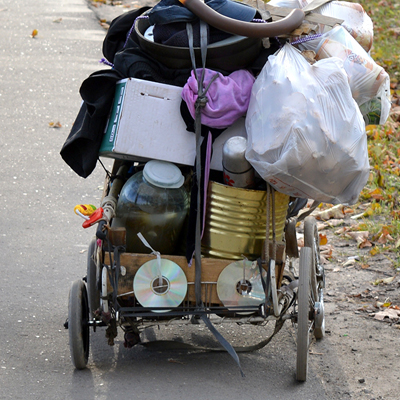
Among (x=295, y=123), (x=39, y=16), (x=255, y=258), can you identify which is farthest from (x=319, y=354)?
(x=39, y=16)

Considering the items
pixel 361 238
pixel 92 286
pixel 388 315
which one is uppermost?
pixel 92 286

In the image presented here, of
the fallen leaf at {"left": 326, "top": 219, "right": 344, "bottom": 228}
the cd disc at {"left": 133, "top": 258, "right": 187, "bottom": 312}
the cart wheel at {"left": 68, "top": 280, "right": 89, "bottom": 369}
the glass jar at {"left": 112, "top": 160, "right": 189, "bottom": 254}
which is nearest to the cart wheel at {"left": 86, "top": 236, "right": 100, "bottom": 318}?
the cart wheel at {"left": 68, "top": 280, "right": 89, "bottom": 369}

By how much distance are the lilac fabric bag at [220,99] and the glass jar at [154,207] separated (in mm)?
302

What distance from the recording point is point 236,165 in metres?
2.99

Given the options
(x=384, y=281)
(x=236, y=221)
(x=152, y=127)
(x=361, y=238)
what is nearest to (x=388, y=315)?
(x=384, y=281)

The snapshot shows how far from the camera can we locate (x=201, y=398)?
10.0 feet

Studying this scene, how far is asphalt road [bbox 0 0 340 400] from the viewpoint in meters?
3.16

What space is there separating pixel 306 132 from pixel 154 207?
31.9 inches

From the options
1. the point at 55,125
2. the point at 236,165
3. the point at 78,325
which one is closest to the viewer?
the point at 236,165

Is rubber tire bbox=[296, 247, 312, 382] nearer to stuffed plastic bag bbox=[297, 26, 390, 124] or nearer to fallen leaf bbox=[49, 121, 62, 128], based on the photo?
stuffed plastic bag bbox=[297, 26, 390, 124]

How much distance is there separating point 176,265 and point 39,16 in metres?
9.04

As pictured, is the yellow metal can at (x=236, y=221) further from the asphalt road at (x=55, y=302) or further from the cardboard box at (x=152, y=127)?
the asphalt road at (x=55, y=302)

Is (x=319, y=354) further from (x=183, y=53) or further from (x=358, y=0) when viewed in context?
(x=358, y=0)

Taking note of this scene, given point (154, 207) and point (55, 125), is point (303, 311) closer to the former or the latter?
point (154, 207)
